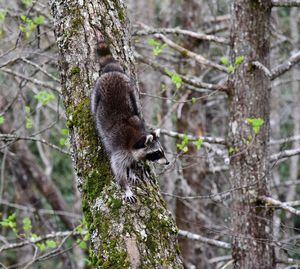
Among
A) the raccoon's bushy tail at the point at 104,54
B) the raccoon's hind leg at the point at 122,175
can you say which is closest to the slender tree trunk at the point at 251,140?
the raccoon's hind leg at the point at 122,175

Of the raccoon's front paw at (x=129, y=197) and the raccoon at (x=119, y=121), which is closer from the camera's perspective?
the raccoon's front paw at (x=129, y=197)

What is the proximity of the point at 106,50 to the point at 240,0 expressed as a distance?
2.19m

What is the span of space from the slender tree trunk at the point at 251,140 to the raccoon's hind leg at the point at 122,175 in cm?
183

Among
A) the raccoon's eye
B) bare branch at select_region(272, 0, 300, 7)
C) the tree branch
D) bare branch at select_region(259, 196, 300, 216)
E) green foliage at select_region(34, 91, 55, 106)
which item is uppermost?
bare branch at select_region(272, 0, 300, 7)

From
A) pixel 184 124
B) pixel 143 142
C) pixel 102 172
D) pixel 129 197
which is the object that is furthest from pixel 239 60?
pixel 184 124

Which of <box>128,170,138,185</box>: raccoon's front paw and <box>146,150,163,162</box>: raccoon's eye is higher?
<box>146,150,163,162</box>: raccoon's eye

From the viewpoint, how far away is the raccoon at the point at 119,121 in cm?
374

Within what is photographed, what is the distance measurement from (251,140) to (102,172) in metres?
2.37

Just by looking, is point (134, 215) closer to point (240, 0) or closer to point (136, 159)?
point (136, 159)

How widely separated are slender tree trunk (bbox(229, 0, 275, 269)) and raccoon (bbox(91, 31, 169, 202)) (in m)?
1.22

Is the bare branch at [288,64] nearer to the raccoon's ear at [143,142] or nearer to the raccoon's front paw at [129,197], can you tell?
the raccoon's ear at [143,142]

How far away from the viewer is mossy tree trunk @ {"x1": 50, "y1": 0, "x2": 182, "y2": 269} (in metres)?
3.01

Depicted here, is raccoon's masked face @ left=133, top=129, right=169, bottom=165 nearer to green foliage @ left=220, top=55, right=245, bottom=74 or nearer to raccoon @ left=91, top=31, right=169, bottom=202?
raccoon @ left=91, top=31, right=169, bottom=202

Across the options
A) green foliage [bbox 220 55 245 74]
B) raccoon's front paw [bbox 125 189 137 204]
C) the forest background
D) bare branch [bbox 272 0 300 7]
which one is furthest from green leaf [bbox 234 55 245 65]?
raccoon's front paw [bbox 125 189 137 204]
